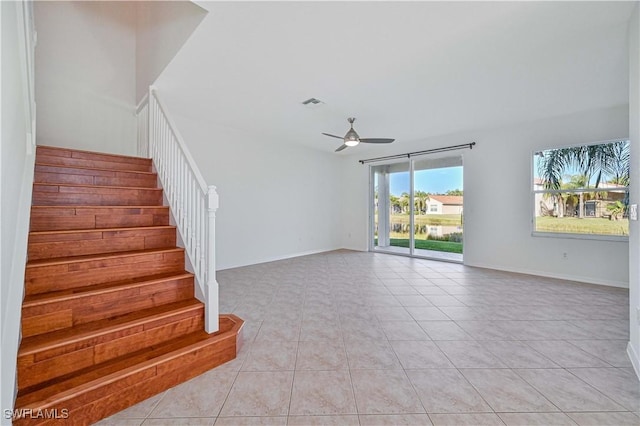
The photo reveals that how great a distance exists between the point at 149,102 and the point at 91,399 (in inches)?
128

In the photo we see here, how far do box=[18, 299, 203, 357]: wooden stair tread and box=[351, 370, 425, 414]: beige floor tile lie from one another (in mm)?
1317

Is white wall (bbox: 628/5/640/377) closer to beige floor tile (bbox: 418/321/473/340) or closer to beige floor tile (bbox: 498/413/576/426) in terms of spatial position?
beige floor tile (bbox: 498/413/576/426)

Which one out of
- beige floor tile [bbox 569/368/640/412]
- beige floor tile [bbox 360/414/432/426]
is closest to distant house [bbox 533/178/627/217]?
beige floor tile [bbox 569/368/640/412]

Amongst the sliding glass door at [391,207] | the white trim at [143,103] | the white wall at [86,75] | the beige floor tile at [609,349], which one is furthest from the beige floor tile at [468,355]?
the white wall at [86,75]

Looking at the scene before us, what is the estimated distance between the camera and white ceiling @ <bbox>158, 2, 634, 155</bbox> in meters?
2.04

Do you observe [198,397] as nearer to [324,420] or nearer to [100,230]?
[324,420]

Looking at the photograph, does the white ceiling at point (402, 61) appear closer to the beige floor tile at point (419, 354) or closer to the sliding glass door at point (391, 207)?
the sliding glass door at point (391, 207)

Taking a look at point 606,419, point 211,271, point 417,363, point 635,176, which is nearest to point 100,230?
point 211,271

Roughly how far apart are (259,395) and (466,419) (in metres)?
1.19

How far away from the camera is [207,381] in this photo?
1742mm

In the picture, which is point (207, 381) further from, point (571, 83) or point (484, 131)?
point (484, 131)

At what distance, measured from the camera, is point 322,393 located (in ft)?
5.37

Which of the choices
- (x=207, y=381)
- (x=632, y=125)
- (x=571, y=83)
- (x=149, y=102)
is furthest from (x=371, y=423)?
(x=571, y=83)

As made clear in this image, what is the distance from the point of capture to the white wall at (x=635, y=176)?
1847 millimetres
